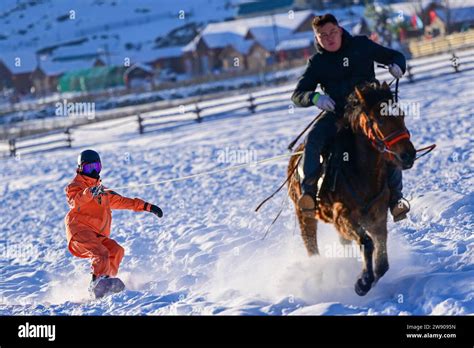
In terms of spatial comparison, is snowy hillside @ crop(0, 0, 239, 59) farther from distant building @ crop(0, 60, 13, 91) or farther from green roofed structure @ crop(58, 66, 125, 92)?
green roofed structure @ crop(58, 66, 125, 92)

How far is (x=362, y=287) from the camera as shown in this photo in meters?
5.93

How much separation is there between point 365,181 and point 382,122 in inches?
24.8

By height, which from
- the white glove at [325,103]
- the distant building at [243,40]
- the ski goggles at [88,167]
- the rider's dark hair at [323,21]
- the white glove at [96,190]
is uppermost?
the distant building at [243,40]

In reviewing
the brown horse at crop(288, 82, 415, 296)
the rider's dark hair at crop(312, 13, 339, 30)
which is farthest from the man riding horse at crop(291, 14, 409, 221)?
the brown horse at crop(288, 82, 415, 296)

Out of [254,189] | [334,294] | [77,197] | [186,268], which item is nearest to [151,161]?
[254,189]

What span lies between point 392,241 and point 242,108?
76.6 ft

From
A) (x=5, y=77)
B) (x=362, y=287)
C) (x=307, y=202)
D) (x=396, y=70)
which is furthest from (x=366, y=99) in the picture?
(x=5, y=77)

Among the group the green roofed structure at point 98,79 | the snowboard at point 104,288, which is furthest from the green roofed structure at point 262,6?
the snowboard at point 104,288

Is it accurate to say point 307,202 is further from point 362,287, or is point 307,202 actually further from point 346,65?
point 346,65

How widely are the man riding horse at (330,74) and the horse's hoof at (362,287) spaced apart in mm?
881

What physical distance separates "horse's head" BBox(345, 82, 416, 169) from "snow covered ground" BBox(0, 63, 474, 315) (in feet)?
3.87

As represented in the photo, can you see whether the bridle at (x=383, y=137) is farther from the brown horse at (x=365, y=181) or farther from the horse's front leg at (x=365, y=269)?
the horse's front leg at (x=365, y=269)

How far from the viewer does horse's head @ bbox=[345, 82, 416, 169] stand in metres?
5.46

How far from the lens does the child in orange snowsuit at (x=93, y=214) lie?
7586 millimetres
